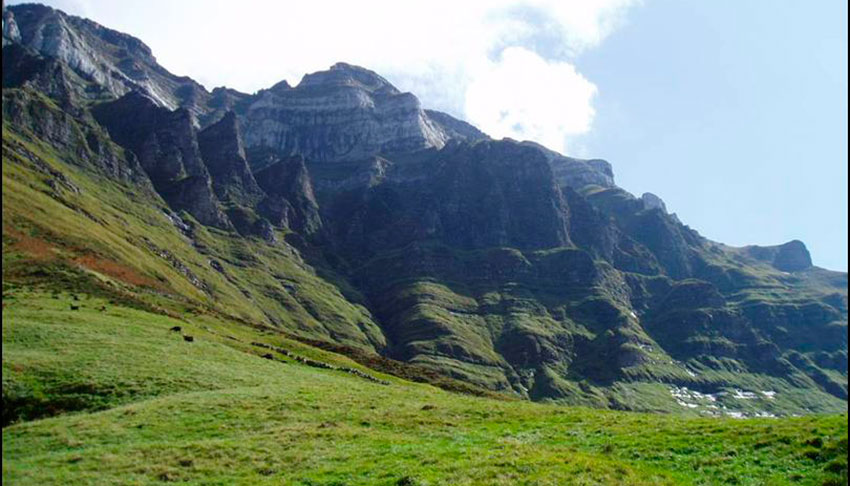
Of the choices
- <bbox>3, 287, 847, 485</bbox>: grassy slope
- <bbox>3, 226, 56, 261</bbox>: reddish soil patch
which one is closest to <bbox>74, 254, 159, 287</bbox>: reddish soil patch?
<bbox>3, 226, 56, 261</bbox>: reddish soil patch

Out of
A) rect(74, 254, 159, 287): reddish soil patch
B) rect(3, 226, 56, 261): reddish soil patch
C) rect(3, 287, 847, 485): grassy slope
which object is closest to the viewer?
rect(3, 287, 847, 485): grassy slope

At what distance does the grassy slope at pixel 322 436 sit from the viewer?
2839cm

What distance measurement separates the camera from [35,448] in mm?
34781

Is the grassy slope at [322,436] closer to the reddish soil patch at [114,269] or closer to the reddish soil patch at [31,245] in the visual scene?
the reddish soil patch at [31,245]

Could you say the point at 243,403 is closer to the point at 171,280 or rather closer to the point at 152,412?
the point at 152,412

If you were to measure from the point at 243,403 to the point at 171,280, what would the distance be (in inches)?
6193

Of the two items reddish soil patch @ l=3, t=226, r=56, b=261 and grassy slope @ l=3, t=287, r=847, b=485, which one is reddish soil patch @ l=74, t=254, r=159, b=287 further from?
grassy slope @ l=3, t=287, r=847, b=485

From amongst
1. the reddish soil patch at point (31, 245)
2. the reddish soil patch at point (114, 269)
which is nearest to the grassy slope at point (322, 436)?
the reddish soil patch at point (31, 245)

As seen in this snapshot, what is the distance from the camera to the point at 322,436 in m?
37.6

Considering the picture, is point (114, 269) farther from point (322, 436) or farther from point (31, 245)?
point (322, 436)

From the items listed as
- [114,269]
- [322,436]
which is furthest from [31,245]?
[322,436]

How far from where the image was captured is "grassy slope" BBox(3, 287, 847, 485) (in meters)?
28.4

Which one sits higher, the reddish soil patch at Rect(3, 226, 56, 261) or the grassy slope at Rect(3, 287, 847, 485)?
the reddish soil patch at Rect(3, 226, 56, 261)

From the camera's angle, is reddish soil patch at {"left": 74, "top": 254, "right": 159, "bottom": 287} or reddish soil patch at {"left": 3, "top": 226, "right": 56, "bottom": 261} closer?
reddish soil patch at {"left": 3, "top": 226, "right": 56, "bottom": 261}
